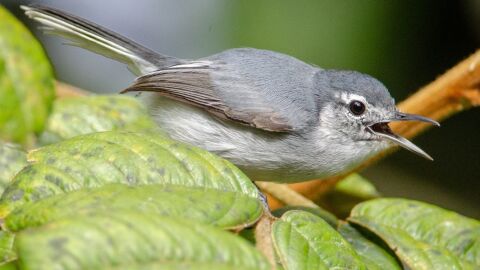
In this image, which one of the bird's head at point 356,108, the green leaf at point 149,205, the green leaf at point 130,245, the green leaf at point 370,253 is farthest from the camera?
the bird's head at point 356,108

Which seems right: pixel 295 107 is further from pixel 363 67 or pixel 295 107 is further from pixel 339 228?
pixel 363 67

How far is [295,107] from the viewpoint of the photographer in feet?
10.2

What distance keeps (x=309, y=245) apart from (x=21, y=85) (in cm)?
147

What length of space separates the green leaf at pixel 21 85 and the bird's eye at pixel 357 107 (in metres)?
1.30

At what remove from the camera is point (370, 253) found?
7.16 ft

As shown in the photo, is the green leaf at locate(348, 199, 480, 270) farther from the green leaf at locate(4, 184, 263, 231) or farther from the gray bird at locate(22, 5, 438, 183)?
the green leaf at locate(4, 184, 263, 231)

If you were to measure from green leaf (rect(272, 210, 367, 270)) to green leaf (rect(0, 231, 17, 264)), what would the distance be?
581mm

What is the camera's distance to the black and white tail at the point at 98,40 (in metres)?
3.24

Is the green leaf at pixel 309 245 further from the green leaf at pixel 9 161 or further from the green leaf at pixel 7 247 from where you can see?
the green leaf at pixel 9 161

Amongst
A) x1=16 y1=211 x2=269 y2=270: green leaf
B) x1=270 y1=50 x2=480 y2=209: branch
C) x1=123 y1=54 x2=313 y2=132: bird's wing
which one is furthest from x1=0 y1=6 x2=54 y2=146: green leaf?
x1=16 y1=211 x2=269 y2=270: green leaf

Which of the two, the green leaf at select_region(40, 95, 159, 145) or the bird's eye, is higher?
the bird's eye

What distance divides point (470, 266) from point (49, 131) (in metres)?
1.57

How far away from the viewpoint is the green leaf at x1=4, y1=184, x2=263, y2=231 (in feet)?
4.92

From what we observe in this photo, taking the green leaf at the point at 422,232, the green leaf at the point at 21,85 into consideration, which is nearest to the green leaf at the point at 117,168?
the green leaf at the point at 422,232
